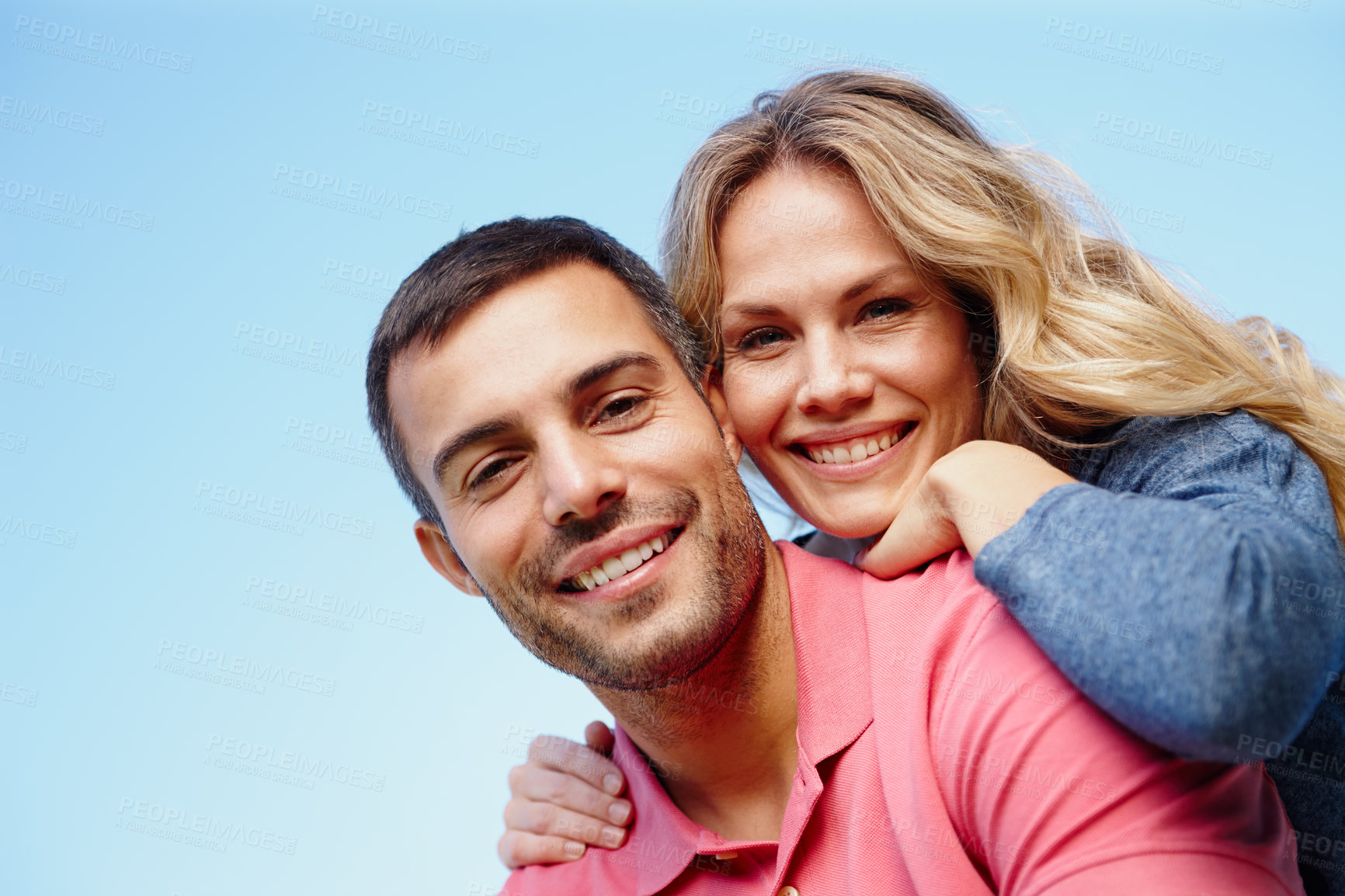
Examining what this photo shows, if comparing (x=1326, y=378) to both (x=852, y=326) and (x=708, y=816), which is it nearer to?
(x=852, y=326)

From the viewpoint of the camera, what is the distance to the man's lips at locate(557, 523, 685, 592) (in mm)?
2176

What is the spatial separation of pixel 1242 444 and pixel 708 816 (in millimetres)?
1341

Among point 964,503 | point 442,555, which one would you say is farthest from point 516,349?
point 964,503

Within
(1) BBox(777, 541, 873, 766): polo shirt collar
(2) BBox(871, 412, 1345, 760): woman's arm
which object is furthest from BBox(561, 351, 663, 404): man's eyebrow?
(2) BBox(871, 412, 1345, 760): woman's arm

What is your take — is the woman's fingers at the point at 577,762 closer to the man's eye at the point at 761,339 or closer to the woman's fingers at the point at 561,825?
the woman's fingers at the point at 561,825

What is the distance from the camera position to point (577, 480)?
2.12 metres

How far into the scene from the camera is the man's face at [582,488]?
2.18 meters

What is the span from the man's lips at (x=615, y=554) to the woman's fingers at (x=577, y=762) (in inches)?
→ 24.5

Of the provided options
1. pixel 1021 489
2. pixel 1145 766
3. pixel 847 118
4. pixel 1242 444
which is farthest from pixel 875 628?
pixel 847 118

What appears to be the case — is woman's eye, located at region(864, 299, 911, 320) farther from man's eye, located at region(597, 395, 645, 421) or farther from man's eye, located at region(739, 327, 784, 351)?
man's eye, located at region(597, 395, 645, 421)

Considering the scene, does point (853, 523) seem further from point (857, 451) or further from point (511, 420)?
point (511, 420)

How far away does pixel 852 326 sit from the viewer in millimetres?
2480

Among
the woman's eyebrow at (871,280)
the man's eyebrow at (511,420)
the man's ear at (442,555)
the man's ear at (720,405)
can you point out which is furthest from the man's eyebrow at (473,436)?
the woman's eyebrow at (871,280)

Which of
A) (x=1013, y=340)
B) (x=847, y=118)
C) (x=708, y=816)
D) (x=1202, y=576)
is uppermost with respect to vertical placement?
(x=847, y=118)
